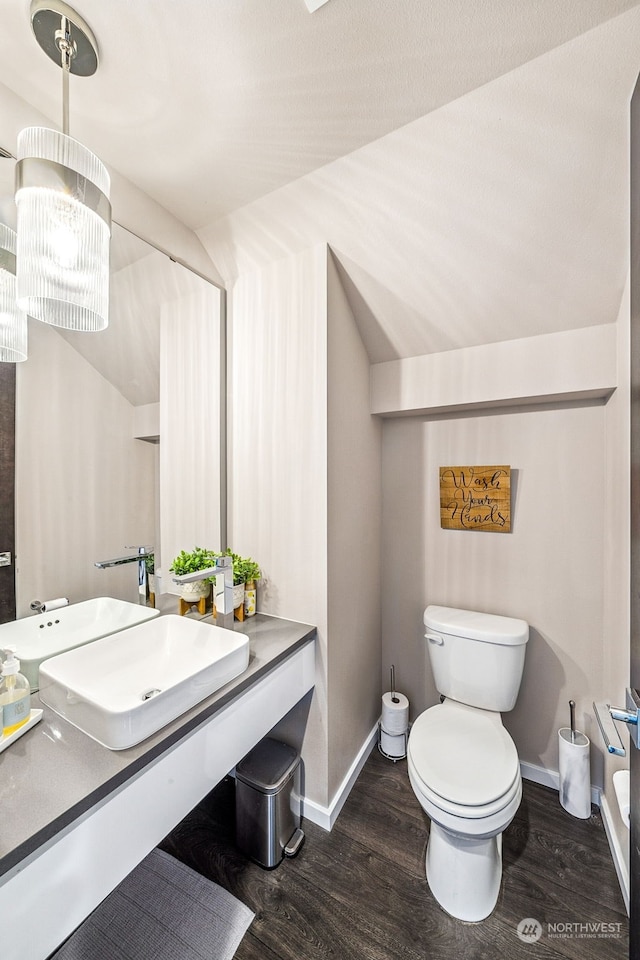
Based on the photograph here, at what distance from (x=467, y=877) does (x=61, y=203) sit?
7.50 feet

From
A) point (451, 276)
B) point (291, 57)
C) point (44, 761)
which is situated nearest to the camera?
point (44, 761)

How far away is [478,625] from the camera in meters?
1.74

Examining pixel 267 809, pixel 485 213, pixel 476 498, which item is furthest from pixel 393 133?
pixel 267 809

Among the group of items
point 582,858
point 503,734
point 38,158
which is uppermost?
point 38,158

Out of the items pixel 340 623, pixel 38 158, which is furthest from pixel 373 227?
pixel 340 623

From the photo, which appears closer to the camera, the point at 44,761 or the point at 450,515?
the point at 44,761

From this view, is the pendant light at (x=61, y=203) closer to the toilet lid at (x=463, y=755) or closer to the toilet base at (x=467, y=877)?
the toilet lid at (x=463, y=755)

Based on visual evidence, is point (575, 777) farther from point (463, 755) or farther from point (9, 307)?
point (9, 307)

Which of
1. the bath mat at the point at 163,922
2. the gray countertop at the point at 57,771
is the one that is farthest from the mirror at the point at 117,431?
the bath mat at the point at 163,922

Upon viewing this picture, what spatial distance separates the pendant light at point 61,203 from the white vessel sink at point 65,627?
0.90 meters

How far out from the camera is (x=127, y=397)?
1422 mm

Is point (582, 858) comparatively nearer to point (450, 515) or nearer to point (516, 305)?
point (450, 515)

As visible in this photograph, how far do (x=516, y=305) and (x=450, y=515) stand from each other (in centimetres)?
99
